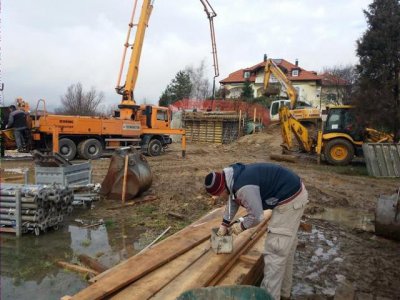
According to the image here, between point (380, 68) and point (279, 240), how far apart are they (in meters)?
13.2

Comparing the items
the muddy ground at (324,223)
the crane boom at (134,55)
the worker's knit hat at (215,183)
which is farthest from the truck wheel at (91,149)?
the worker's knit hat at (215,183)

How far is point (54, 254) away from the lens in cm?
538

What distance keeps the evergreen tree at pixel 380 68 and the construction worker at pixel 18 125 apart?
41.9 feet

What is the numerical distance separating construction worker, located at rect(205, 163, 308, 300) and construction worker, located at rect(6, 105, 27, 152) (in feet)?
43.3

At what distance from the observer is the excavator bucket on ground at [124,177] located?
840 cm

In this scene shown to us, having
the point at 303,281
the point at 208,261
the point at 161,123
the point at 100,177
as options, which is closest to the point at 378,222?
the point at 303,281

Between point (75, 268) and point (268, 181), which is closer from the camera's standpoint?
point (268, 181)

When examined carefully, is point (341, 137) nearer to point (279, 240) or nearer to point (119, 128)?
point (119, 128)

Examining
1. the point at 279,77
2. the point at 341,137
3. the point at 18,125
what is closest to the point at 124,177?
the point at 18,125

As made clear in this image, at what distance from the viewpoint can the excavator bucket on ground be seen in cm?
840

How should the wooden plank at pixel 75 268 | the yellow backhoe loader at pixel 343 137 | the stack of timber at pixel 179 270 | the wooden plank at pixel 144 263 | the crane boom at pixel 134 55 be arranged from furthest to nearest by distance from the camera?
the crane boom at pixel 134 55, the yellow backhoe loader at pixel 343 137, the wooden plank at pixel 75 268, the stack of timber at pixel 179 270, the wooden plank at pixel 144 263

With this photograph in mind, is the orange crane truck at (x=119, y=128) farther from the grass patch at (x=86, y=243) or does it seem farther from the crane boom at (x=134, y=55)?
the grass patch at (x=86, y=243)

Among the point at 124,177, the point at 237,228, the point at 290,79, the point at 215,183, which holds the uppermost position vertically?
the point at 290,79

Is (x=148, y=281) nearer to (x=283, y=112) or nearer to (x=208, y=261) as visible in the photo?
(x=208, y=261)
